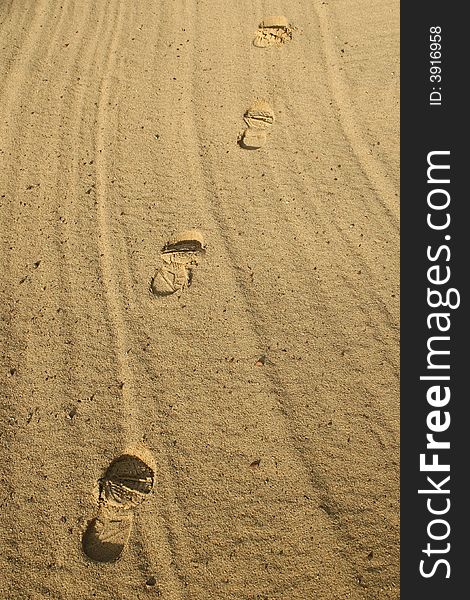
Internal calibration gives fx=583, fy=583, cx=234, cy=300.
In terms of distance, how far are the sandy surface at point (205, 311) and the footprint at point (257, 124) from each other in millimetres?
59

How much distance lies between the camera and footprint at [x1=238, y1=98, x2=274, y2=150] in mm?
3618

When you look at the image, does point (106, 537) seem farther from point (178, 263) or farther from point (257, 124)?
point (257, 124)

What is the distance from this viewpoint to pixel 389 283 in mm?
3033

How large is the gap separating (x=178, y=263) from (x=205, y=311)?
0.34 m

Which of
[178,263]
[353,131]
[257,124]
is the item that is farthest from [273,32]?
[178,263]

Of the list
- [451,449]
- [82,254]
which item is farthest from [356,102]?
[451,449]

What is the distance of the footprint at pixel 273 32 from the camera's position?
4246 millimetres

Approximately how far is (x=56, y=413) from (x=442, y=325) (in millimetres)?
1889

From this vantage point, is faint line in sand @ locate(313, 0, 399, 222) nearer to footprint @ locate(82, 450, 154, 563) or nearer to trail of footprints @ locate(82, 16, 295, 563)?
trail of footprints @ locate(82, 16, 295, 563)

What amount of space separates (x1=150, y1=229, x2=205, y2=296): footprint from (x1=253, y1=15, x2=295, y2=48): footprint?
73.4 inches

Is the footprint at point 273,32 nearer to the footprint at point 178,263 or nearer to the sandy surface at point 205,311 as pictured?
the sandy surface at point 205,311

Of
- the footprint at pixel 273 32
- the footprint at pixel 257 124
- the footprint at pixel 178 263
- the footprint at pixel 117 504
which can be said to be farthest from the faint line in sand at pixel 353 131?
the footprint at pixel 117 504

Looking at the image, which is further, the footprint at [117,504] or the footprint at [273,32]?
the footprint at [273,32]

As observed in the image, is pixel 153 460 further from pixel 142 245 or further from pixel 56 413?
pixel 142 245
